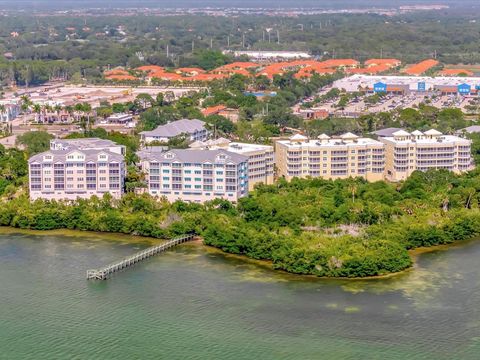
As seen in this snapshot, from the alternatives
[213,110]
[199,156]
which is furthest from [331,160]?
[213,110]

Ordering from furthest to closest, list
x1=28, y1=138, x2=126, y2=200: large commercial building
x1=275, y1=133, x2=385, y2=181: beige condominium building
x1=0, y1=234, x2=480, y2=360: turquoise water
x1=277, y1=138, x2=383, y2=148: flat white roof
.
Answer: x1=277, y1=138, x2=383, y2=148: flat white roof
x1=275, y1=133, x2=385, y2=181: beige condominium building
x1=28, y1=138, x2=126, y2=200: large commercial building
x1=0, y1=234, x2=480, y2=360: turquoise water

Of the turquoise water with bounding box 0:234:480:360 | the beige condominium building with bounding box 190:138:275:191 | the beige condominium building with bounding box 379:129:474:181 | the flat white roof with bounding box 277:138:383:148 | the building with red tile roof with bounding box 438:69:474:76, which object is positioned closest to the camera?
the turquoise water with bounding box 0:234:480:360

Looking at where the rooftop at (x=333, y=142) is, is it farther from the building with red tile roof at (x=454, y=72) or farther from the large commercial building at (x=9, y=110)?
the building with red tile roof at (x=454, y=72)

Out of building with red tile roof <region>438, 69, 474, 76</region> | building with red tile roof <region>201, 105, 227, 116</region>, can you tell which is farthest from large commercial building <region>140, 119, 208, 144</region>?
building with red tile roof <region>438, 69, 474, 76</region>

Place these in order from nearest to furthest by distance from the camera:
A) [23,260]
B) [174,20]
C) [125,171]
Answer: [23,260], [125,171], [174,20]

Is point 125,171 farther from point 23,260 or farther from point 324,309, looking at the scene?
point 324,309

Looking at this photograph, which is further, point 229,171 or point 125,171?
point 125,171

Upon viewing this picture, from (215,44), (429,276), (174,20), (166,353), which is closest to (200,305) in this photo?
(166,353)

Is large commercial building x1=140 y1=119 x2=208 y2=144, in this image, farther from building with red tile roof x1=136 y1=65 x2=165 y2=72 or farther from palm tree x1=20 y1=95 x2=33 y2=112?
building with red tile roof x1=136 y1=65 x2=165 y2=72
